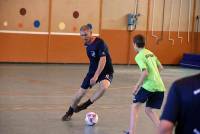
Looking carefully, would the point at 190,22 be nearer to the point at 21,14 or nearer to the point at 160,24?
the point at 160,24

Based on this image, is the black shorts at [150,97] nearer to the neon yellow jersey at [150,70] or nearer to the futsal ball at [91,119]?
the neon yellow jersey at [150,70]

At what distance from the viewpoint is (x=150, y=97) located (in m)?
6.62

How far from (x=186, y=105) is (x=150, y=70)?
13.5ft

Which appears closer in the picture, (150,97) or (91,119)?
(150,97)

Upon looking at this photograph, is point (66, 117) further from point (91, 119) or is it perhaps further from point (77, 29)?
point (77, 29)

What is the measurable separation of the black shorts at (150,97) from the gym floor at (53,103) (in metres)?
0.92

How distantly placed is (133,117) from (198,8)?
15200mm

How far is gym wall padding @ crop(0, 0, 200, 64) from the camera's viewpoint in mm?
17672

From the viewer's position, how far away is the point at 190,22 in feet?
67.8

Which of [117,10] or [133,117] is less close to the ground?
[117,10]

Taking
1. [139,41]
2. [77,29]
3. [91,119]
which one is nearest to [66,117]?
[91,119]

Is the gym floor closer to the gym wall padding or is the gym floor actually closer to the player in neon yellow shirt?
the player in neon yellow shirt

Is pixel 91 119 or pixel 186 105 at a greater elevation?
pixel 186 105

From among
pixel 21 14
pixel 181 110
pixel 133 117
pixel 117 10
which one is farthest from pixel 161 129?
pixel 117 10
